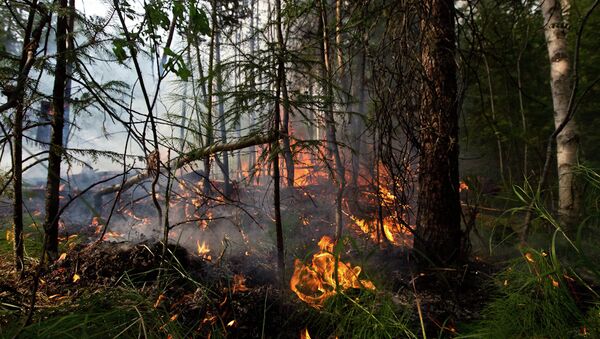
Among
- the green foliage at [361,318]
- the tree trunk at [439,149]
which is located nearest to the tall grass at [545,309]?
the green foliage at [361,318]

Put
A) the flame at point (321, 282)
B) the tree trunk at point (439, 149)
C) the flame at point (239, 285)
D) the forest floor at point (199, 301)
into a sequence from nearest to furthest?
the forest floor at point (199, 301)
the flame at point (321, 282)
the flame at point (239, 285)
the tree trunk at point (439, 149)

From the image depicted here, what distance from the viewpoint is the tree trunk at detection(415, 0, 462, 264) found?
2.92 metres

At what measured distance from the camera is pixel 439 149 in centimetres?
306

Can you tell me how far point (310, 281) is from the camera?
2.86 meters

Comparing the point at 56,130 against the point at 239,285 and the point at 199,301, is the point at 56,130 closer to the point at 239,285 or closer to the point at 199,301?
the point at 199,301

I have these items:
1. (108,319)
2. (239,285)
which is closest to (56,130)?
(108,319)

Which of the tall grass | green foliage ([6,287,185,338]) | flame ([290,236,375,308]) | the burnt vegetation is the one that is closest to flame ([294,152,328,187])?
the burnt vegetation

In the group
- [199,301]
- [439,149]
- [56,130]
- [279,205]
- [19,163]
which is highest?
[56,130]

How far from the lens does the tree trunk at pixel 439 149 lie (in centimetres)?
292

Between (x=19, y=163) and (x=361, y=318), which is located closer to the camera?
(x=361, y=318)

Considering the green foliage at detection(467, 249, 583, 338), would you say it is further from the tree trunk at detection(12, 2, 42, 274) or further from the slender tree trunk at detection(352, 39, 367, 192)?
the tree trunk at detection(12, 2, 42, 274)

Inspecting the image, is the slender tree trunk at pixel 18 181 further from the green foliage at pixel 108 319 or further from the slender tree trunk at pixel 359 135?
the slender tree trunk at pixel 359 135

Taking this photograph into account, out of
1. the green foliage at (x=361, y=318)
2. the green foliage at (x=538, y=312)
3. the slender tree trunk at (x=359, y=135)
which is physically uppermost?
the slender tree trunk at (x=359, y=135)

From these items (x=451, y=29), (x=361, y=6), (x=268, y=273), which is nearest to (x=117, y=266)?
(x=268, y=273)
